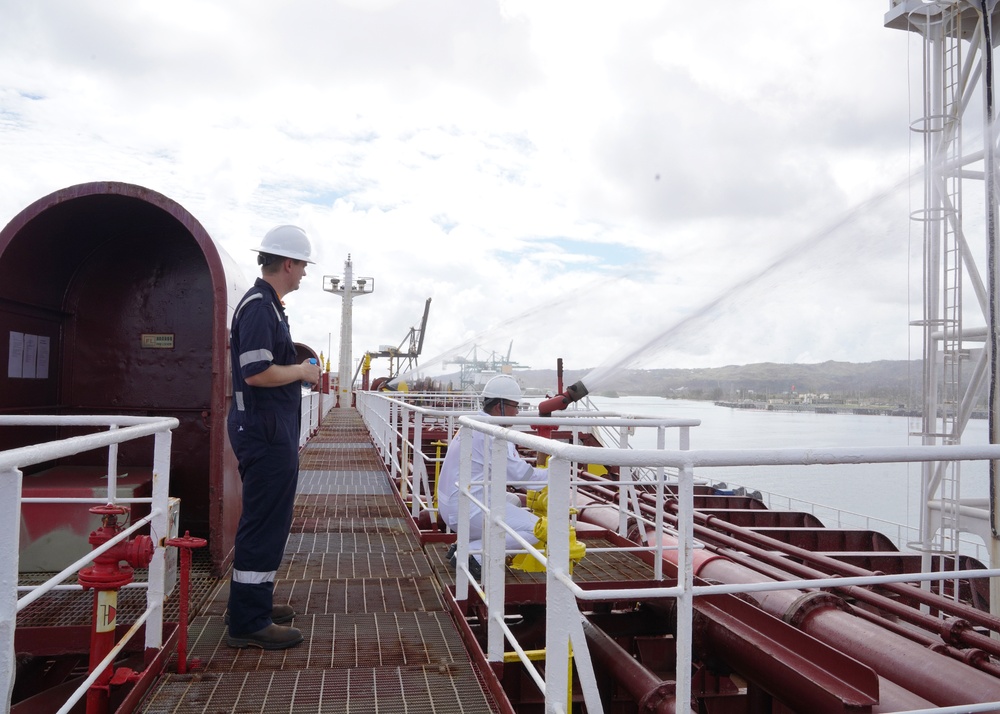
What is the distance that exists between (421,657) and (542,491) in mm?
1036

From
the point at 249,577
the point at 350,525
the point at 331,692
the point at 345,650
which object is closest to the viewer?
the point at 331,692

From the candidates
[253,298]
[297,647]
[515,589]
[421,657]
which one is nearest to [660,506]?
[515,589]

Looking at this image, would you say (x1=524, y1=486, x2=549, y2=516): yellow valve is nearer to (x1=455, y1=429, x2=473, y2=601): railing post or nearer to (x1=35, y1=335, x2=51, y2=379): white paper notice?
(x1=455, y1=429, x2=473, y2=601): railing post

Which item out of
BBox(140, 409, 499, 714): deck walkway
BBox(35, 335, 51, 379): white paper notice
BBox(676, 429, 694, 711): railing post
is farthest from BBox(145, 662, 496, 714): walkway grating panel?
BBox(35, 335, 51, 379): white paper notice

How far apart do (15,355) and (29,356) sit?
0.65 feet

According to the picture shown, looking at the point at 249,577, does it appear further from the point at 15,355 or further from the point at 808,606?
the point at 808,606

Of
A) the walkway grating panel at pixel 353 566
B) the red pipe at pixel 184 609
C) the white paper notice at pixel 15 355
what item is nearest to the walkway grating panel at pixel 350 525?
the walkway grating panel at pixel 353 566

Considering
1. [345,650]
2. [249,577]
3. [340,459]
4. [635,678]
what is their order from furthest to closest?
[340,459], [635,678], [345,650], [249,577]

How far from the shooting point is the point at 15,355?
449 centimetres

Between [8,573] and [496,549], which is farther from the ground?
[8,573]

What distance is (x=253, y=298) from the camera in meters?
3.36

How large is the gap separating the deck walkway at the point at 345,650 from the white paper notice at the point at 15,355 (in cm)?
187

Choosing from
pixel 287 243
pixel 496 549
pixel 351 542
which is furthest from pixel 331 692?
pixel 351 542

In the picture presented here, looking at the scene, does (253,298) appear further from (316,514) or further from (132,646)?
(316,514)
